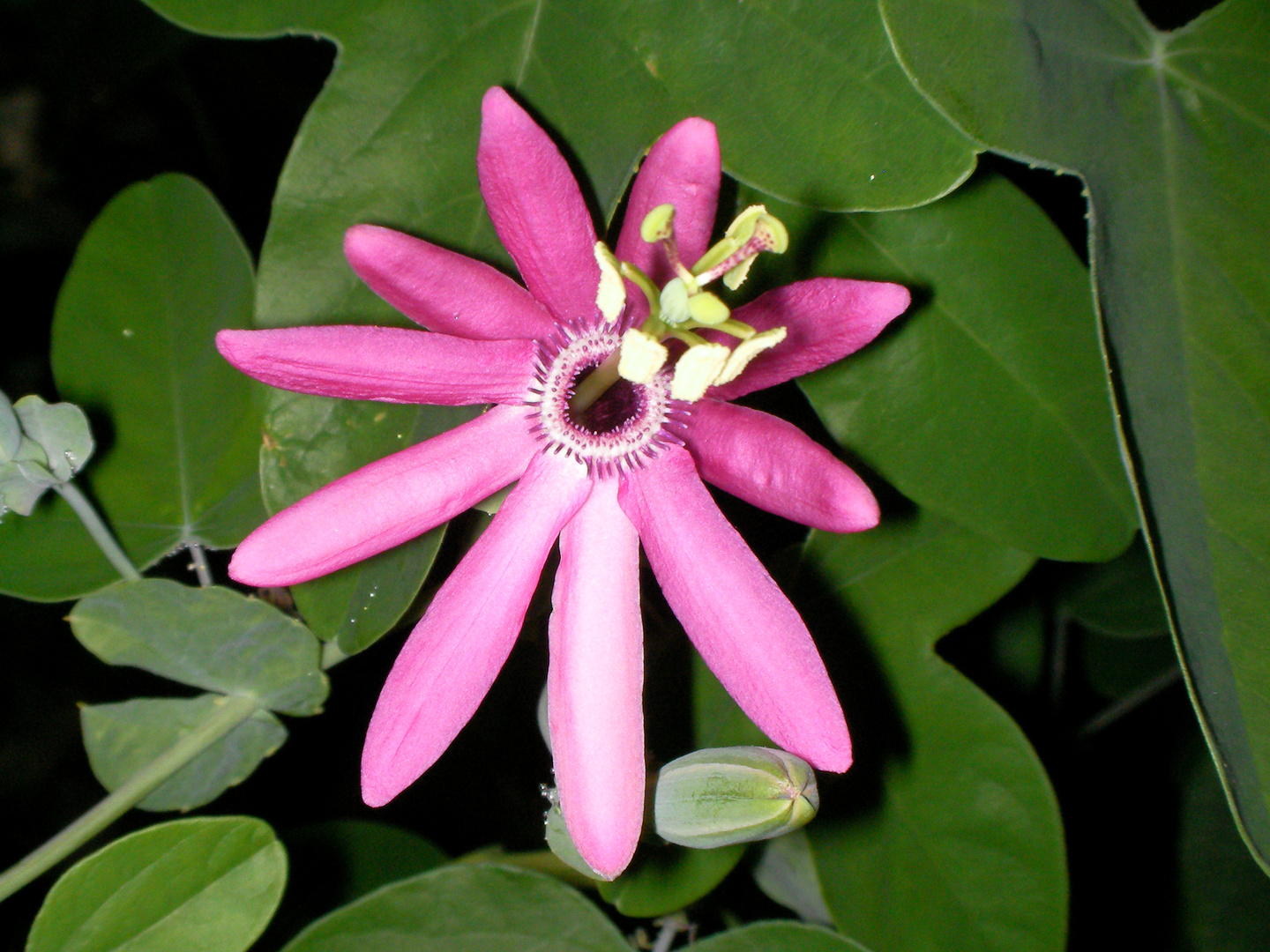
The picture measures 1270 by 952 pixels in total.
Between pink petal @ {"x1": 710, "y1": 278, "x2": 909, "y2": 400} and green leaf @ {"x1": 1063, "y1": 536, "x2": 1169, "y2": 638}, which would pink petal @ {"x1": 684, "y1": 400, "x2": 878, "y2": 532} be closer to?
pink petal @ {"x1": 710, "y1": 278, "x2": 909, "y2": 400}

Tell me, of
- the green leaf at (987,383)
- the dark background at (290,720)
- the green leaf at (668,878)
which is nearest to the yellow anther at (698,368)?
the green leaf at (987,383)

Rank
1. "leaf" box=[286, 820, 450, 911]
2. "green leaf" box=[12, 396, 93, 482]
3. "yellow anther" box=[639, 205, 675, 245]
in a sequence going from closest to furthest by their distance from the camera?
"yellow anther" box=[639, 205, 675, 245]
"green leaf" box=[12, 396, 93, 482]
"leaf" box=[286, 820, 450, 911]

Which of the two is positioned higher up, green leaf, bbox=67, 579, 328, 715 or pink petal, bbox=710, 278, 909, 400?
pink petal, bbox=710, 278, 909, 400

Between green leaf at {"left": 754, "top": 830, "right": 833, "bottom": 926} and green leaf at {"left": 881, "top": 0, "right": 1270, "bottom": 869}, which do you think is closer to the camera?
green leaf at {"left": 881, "top": 0, "right": 1270, "bottom": 869}

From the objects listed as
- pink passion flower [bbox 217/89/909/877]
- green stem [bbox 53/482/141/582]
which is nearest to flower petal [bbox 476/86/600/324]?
pink passion flower [bbox 217/89/909/877]

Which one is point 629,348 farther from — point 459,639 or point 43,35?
point 43,35

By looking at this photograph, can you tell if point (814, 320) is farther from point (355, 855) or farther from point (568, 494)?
point (355, 855)
